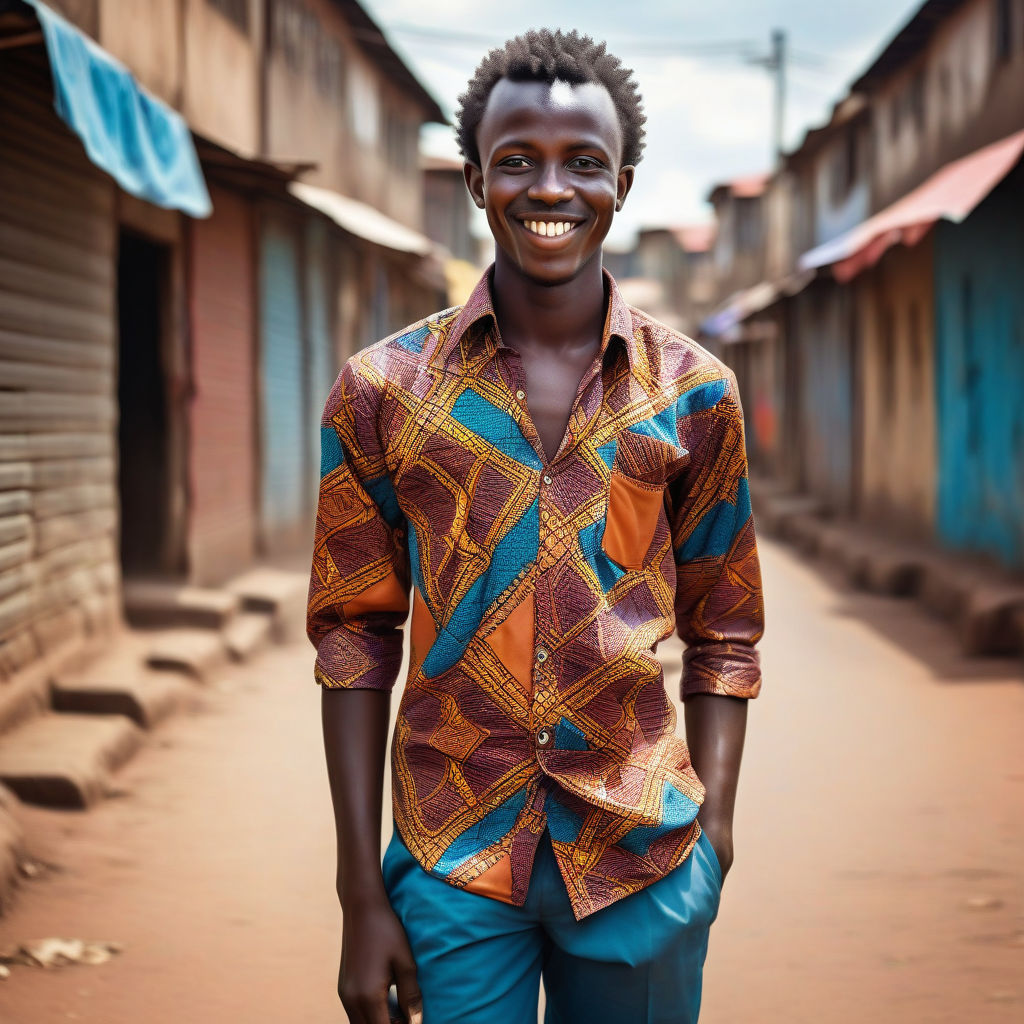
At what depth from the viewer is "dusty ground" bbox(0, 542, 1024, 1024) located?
375 cm

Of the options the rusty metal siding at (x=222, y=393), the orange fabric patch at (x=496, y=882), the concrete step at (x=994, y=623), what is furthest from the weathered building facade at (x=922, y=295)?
the orange fabric patch at (x=496, y=882)

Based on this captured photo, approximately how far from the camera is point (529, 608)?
1.73m

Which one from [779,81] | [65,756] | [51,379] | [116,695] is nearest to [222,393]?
[51,379]

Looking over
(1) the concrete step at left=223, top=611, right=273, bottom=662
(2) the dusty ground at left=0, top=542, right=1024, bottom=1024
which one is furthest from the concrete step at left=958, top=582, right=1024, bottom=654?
(1) the concrete step at left=223, top=611, right=273, bottom=662

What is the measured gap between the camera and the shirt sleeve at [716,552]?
6.15ft

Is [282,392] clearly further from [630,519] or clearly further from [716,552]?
[630,519]

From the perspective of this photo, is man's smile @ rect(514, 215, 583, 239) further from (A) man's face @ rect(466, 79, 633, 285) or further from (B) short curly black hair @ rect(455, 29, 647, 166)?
(B) short curly black hair @ rect(455, 29, 647, 166)

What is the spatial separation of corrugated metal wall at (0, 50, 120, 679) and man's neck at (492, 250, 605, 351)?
15.1 feet

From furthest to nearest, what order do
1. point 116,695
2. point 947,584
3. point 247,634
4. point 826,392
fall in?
point 826,392
point 947,584
point 247,634
point 116,695

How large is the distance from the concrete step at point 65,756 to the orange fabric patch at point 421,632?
396cm

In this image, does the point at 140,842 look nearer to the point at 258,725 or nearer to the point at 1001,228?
the point at 258,725

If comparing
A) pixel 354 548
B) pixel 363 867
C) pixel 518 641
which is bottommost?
pixel 363 867

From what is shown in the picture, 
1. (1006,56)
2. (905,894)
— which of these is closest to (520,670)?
(905,894)

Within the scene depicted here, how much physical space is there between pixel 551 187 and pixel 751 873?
11.4 feet
